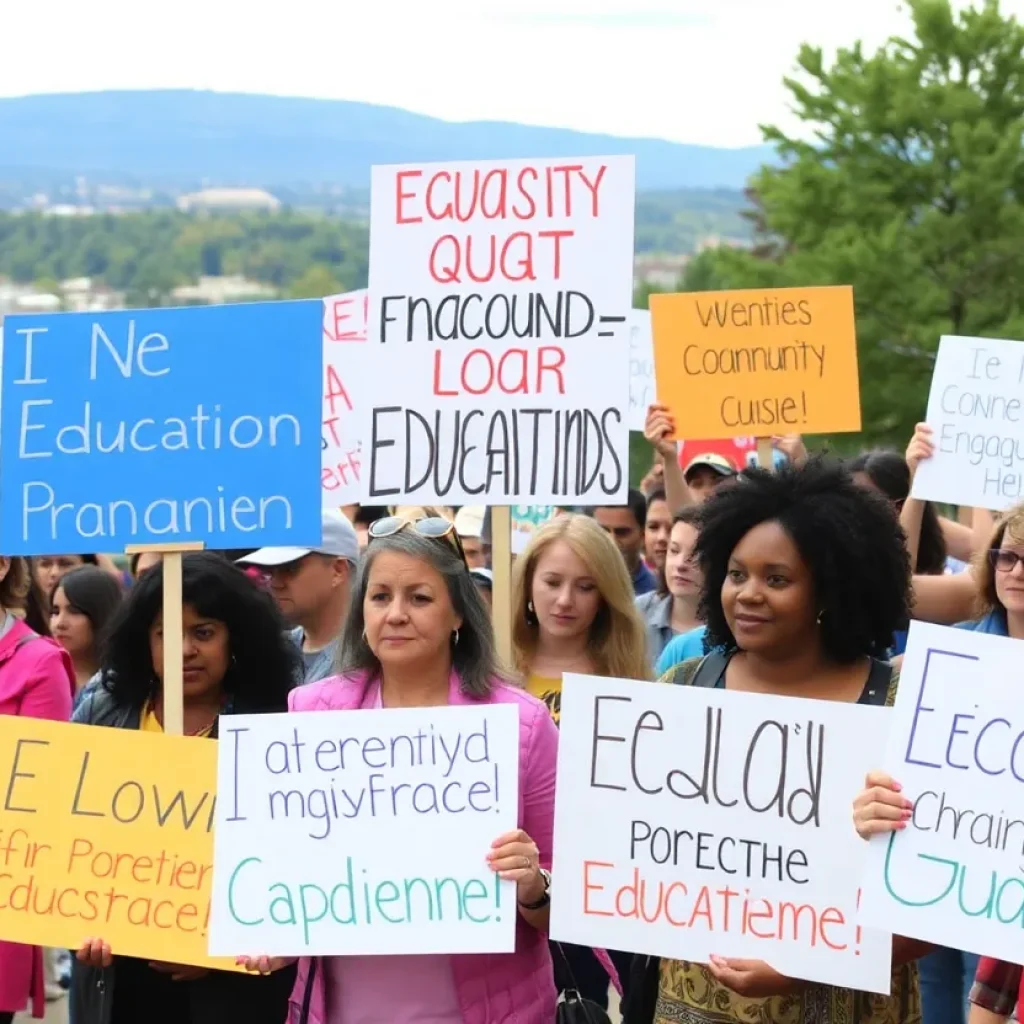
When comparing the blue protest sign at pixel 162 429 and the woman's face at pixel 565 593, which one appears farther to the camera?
the woman's face at pixel 565 593

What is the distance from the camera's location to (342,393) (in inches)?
306

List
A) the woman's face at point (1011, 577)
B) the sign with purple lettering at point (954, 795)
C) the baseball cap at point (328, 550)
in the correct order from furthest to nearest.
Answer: the baseball cap at point (328, 550)
the woman's face at point (1011, 577)
the sign with purple lettering at point (954, 795)

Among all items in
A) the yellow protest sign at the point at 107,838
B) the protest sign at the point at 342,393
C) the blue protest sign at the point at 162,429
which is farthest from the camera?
the protest sign at the point at 342,393

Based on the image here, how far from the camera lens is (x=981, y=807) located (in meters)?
3.59

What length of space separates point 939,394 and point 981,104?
88.2 feet

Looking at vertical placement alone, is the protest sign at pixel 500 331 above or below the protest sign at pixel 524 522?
above

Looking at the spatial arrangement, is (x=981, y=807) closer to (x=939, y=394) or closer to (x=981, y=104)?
(x=939, y=394)

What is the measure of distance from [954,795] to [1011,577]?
1852 millimetres

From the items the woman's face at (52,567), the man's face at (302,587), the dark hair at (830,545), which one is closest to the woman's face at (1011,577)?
the dark hair at (830,545)

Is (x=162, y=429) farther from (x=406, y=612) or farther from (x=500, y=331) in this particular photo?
(x=406, y=612)

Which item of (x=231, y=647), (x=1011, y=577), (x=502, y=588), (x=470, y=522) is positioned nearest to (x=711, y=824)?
(x=502, y=588)

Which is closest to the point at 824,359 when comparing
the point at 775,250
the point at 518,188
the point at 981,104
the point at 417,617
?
the point at 518,188

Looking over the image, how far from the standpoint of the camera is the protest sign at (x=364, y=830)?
12.8ft

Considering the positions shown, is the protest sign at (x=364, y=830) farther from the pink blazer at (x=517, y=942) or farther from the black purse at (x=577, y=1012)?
the black purse at (x=577, y=1012)
